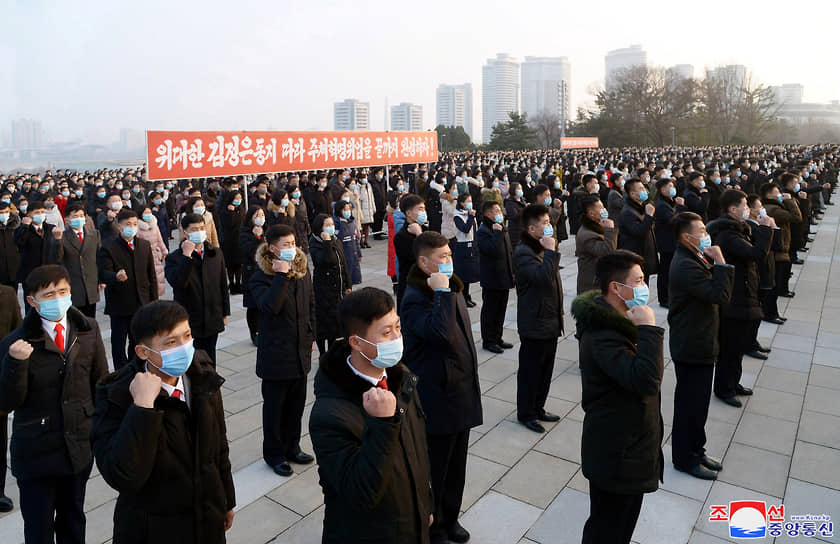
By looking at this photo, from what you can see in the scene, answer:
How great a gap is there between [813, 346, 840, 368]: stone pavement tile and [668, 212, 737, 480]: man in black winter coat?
3.20 metres

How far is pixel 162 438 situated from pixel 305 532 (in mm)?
1782

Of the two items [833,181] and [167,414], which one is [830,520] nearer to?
[167,414]

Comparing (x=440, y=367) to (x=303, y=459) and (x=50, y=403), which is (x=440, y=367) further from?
(x=50, y=403)

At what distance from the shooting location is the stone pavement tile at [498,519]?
3562mm

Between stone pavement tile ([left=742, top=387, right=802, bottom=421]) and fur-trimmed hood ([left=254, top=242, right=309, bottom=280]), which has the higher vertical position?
fur-trimmed hood ([left=254, top=242, right=309, bottom=280])

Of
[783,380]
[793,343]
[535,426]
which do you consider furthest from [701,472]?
[793,343]

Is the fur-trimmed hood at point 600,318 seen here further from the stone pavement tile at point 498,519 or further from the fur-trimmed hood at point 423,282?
the stone pavement tile at point 498,519

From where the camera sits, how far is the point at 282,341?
424 centimetres

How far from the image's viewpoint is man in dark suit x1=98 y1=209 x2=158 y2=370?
18.9 ft

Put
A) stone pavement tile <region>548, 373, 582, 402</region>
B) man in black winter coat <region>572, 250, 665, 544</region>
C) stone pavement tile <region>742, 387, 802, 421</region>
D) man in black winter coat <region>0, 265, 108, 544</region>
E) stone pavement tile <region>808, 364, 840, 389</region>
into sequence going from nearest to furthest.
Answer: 1. man in black winter coat <region>572, 250, 665, 544</region>
2. man in black winter coat <region>0, 265, 108, 544</region>
3. stone pavement tile <region>742, 387, 802, 421</region>
4. stone pavement tile <region>548, 373, 582, 402</region>
5. stone pavement tile <region>808, 364, 840, 389</region>

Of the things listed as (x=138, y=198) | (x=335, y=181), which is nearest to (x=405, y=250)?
(x=335, y=181)

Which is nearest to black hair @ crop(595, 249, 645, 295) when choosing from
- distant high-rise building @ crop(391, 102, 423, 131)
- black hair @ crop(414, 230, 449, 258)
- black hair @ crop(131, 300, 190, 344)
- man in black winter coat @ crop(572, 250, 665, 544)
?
man in black winter coat @ crop(572, 250, 665, 544)

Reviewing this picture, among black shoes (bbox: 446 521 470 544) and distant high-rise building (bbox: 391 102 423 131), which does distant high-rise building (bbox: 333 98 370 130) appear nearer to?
distant high-rise building (bbox: 391 102 423 131)

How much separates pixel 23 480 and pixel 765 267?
637cm
